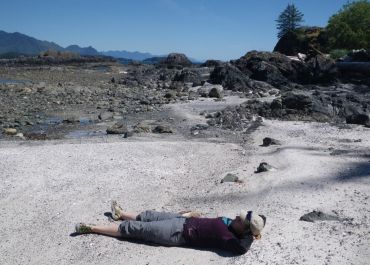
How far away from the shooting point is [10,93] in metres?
29.6

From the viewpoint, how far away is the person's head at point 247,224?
7164 millimetres

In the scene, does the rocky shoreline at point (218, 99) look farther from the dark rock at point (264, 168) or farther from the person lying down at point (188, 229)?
the person lying down at point (188, 229)

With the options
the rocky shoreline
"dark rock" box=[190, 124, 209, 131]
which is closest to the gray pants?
the rocky shoreline

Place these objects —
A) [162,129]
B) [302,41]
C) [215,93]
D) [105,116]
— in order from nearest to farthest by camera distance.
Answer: [162,129], [105,116], [215,93], [302,41]

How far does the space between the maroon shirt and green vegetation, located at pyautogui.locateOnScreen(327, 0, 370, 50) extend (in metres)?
44.5

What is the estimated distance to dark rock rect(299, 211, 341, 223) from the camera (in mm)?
8234

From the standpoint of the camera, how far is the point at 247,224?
23.6 feet

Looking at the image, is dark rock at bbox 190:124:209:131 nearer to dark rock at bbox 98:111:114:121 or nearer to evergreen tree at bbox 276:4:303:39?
dark rock at bbox 98:111:114:121

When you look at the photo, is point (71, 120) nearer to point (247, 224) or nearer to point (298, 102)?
point (298, 102)

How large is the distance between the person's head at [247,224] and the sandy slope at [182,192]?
292 millimetres

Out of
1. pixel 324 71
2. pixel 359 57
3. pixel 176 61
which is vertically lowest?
pixel 176 61

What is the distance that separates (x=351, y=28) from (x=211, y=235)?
46804mm

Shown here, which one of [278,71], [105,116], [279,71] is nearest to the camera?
[105,116]

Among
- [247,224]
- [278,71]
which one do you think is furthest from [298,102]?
[278,71]
